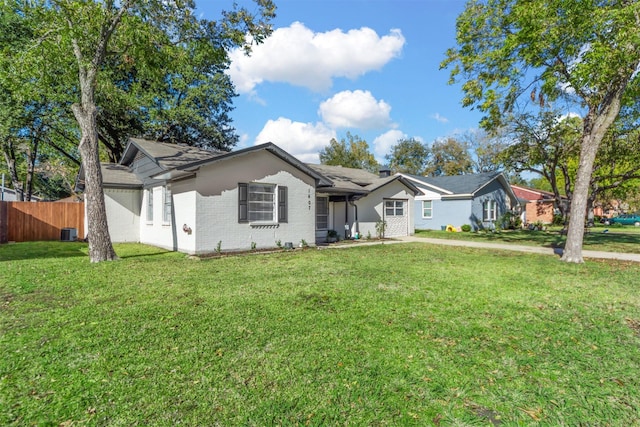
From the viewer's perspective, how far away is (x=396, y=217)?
736 inches

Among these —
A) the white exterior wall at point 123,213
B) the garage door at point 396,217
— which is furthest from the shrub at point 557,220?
the white exterior wall at point 123,213

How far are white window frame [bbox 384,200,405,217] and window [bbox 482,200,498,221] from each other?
9227 millimetres

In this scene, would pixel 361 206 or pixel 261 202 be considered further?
pixel 361 206

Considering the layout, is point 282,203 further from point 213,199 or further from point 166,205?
point 166,205

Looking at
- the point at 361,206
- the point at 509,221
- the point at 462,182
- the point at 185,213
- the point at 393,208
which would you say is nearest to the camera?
the point at 185,213

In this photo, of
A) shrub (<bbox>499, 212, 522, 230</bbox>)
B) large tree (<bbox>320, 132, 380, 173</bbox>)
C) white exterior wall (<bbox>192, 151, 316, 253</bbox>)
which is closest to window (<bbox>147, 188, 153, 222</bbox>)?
white exterior wall (<bbox>192, 151, 316, 253</bbox>)

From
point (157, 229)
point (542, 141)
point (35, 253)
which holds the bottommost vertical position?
point (35, 253)

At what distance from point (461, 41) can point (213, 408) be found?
49.4 ft

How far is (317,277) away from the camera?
7391mm

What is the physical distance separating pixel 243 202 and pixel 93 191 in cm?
446

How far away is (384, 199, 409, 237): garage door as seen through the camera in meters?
18.2

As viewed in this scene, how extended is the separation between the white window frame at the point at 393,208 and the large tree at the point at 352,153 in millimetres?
24731

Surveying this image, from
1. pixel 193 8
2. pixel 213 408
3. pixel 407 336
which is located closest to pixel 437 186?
pixel 193 8

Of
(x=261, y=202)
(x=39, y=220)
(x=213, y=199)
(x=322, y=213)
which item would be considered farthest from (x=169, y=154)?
(x=39, y=220)
